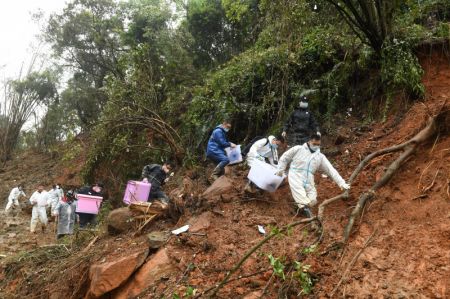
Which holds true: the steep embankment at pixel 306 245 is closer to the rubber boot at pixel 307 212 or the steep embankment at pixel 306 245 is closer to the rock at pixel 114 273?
the rock at pixel 114 273

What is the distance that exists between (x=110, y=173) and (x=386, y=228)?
8830mm

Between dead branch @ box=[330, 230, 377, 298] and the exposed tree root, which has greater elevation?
the exposed tree root

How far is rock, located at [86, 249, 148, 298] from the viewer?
5570mm

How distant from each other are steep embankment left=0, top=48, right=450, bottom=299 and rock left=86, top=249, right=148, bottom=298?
0.01 metres

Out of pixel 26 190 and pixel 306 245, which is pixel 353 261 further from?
pixel 26 190

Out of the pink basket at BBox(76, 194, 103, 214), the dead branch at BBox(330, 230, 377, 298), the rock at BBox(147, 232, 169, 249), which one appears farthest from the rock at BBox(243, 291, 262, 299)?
the pink basket at BBox(76, 194, 103, 214)

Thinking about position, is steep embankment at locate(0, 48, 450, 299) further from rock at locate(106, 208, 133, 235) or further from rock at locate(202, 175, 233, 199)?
rock at locate(106, 208, 133, 235)

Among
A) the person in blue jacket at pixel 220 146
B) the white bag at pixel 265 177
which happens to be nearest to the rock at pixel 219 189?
the white bag at pixel 265 177

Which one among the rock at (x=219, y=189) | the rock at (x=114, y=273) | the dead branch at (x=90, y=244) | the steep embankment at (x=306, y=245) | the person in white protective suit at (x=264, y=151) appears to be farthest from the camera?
the person in white protective suit at (x=264, y=151)

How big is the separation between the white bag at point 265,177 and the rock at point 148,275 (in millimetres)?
1751

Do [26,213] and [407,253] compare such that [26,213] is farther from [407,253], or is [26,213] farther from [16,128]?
[407,253]

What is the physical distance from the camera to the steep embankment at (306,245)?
4270 millimetres

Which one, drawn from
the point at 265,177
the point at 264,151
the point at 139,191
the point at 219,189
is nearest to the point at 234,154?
the point at 264,151

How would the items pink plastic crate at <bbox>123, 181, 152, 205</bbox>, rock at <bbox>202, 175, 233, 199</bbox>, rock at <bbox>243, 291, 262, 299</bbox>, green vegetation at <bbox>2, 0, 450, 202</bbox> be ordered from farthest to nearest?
green vegetation at <bbox>2, 0, 450, 202</bbox>, pink plastic crate at <bbox>123, 181, 152, 205</bbox>, rock at <bbox>202, 175, 233, 199</bbox>, rock at <bbox>243, 291, 262, 299</bbox>
